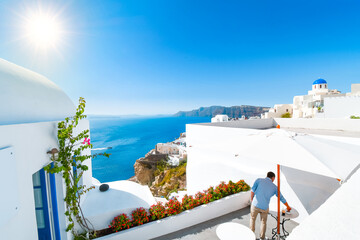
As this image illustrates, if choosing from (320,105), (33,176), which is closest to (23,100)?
(33,176)

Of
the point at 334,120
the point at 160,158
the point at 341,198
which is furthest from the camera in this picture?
the point at 160,158

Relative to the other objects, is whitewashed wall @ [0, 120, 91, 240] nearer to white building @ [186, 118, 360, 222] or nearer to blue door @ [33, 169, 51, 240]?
blue door @ [33, 169, 51, 240]

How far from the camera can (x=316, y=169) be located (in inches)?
110

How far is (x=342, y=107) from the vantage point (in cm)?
1784

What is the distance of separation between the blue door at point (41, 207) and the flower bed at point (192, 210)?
1333mm

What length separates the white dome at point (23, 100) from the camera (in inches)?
127

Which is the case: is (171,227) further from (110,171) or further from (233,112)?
(233,112)

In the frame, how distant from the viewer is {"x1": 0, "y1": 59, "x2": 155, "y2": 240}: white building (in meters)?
2.27

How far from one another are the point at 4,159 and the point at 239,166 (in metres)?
7.01

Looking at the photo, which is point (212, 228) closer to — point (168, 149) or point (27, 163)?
point (27, 163)

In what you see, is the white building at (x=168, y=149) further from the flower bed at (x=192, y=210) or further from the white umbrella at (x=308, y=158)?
the white umbrella at (x=308, y=158)

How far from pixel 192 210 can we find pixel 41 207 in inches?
147

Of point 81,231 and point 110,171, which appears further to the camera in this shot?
point 110,171

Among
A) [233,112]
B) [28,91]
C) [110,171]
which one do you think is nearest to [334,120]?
[28,91]
